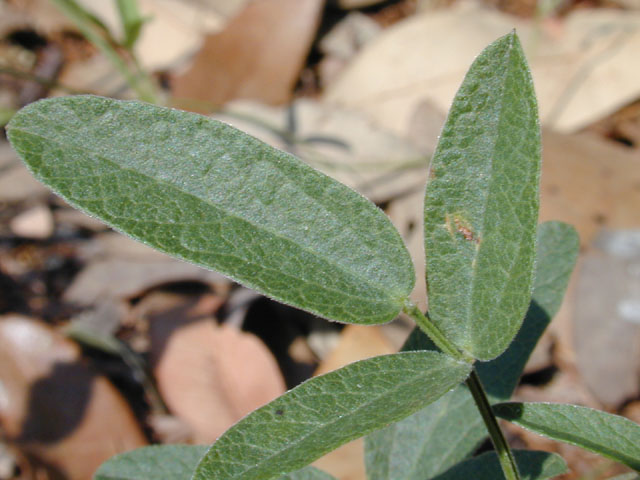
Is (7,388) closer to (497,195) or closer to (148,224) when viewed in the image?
(148,224)

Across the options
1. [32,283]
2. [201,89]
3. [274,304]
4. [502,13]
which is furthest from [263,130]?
[502,13]

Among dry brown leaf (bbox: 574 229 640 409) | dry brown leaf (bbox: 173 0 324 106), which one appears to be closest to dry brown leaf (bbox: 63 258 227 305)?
dry brown leaf (bbox: 173 0 324 106)

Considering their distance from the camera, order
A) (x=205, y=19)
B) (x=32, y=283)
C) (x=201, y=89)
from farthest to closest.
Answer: (x=205, y=19), (x=201, y=89), (x=32, y=283)

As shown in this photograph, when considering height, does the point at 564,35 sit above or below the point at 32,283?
above

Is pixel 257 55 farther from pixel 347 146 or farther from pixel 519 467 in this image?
pixel 519 467

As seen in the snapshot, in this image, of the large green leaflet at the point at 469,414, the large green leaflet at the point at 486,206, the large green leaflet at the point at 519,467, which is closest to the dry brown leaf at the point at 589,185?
the large green leaflet at the point at 469,414

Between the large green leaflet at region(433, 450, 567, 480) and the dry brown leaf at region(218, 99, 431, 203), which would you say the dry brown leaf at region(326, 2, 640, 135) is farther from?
the large green leaflet at region(433, 450, 567, 480)
